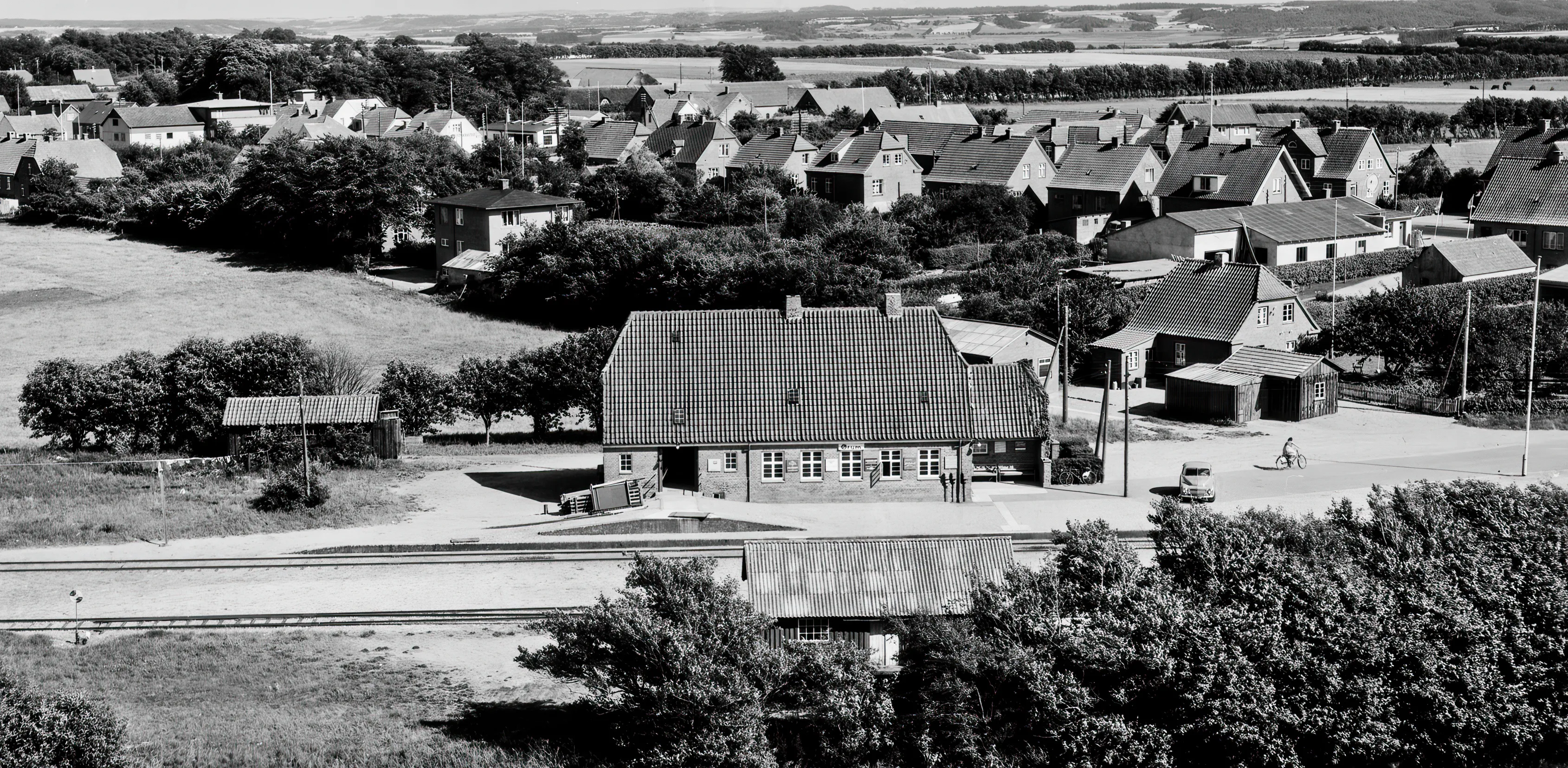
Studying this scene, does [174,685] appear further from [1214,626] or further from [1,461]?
[1,461]

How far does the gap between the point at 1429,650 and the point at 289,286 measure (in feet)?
200

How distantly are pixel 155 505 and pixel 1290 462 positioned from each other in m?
27.8

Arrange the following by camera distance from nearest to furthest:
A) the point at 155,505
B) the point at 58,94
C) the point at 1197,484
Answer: the point at 1197,484 < the point at 155,505 < the point at 58,94

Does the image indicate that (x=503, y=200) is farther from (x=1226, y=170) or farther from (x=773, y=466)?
(x=773, y=466)

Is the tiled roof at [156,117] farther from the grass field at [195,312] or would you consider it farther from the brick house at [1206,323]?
the brick house at [1206,323]

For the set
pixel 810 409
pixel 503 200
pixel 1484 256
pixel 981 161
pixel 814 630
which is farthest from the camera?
pixel 981 161

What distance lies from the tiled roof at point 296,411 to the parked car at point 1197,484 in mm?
20565

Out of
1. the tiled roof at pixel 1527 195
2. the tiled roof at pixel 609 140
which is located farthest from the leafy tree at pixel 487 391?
the tiled roof at pixel 609 140

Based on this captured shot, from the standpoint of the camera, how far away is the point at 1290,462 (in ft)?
135

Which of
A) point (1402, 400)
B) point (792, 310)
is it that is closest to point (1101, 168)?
point (1402, 400)

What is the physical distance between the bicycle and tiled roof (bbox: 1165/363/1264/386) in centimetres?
577

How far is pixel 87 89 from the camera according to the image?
16500 cm

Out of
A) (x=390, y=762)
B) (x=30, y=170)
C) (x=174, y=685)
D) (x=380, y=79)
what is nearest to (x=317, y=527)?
(x=174, y=685)

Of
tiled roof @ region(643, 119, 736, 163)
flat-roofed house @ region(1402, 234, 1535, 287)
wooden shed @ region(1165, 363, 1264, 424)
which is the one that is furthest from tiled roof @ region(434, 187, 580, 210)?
flat-roofed house @ region(1402, 234, 1535, 287)
